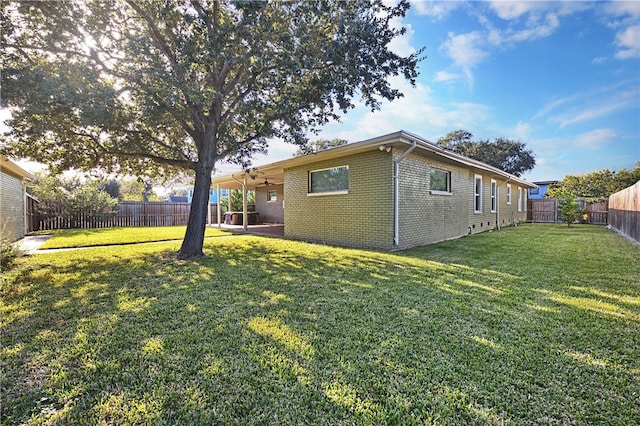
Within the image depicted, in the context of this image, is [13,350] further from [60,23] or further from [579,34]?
[579,34]

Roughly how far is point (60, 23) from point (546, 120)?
76.6ft

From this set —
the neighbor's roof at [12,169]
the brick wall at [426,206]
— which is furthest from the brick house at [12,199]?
the brick wall at [426,206]

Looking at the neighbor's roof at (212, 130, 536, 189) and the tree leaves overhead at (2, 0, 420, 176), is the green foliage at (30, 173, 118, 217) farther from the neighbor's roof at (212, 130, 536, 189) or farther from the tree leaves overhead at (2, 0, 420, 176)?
the tree leaves overhead at (2, 0, 420, 176)

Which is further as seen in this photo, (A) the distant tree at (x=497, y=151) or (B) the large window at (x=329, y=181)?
(A) the distant tree at (x=497, y=151)

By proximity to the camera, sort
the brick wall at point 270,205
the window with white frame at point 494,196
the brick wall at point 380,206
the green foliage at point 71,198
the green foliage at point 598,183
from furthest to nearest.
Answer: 1. the green foliage at point 598,183
2. the brick wall at point 270,205
3. the green foliage at point 71,198
4. the window with white frame at point 494,196
5. the brick wall at point 380,206

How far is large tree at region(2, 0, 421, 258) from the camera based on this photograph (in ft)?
17.9

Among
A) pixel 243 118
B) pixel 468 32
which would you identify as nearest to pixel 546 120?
pixel 468 32

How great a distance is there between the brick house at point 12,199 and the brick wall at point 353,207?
8536 mm

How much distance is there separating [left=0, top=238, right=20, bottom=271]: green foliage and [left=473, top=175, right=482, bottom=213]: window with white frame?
1431 centimetres

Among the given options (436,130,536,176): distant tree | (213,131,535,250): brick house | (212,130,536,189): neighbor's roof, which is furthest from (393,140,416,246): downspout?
(436,130,536,176): distant tree

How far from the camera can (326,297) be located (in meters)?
3.89

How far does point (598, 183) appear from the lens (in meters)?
25.5

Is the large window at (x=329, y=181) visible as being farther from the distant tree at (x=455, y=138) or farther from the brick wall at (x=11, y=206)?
the distant tree at (x=455, y=138)

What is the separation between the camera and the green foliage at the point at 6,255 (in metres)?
5.45
